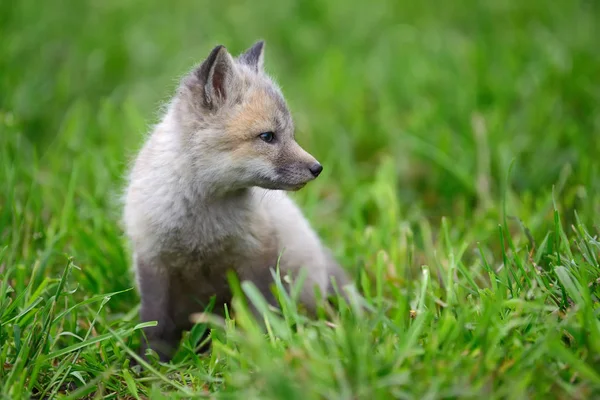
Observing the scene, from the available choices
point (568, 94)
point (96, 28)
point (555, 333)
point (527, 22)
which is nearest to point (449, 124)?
point (568, 94)

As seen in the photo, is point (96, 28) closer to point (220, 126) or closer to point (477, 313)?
point (220, 126)

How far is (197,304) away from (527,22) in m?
6.59

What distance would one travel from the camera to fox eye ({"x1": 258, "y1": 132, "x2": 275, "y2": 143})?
3785mm

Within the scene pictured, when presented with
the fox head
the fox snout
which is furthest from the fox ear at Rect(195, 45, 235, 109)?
the fox snout

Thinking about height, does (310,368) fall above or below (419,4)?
below

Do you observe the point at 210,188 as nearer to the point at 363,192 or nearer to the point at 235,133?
the point at 235,133

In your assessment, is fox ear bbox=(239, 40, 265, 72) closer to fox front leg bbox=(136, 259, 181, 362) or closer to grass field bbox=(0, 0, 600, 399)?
grass field bbox=(0, 0, 600, 399)

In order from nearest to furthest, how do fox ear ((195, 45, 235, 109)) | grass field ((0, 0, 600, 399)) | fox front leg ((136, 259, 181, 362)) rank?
grass field ((0, 0, 600, 399)) < fox ear ((195, 45, 235, 109)) < fox front leg ((136, 259, 181, 362))

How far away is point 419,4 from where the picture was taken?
9617 mm

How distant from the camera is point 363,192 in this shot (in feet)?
19.0

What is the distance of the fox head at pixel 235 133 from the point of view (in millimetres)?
3732

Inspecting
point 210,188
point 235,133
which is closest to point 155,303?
point 210,188

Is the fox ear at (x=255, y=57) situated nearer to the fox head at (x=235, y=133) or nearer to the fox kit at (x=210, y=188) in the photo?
the fox kit at (x=210, y=188)

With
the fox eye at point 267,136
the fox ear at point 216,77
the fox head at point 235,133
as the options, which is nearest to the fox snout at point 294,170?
the fox head at point 235,133
